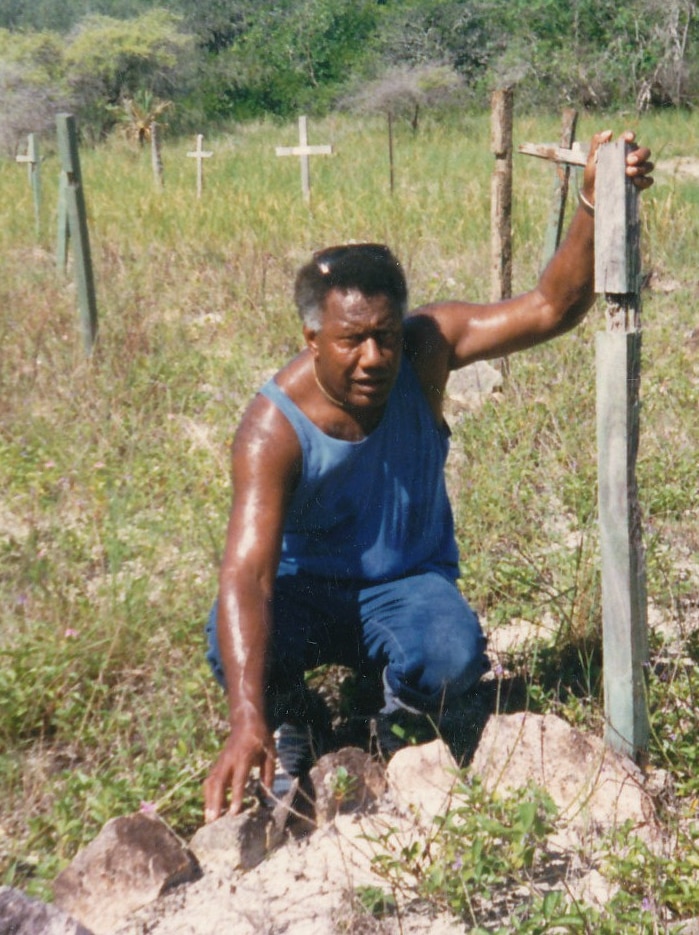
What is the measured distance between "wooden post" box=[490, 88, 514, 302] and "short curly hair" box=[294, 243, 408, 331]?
327 cm

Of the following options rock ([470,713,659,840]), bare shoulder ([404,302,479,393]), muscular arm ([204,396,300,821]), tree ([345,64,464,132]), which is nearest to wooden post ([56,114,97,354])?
bare shoulder ([404,302,479,393])

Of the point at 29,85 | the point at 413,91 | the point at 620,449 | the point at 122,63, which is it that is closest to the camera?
the point at 620,449

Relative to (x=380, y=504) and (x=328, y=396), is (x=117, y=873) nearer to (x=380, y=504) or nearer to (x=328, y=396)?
(x=380, y=504)

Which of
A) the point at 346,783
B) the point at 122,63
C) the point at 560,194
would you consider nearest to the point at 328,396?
the point at 346,783

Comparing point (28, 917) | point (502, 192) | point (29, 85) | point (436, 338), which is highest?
point (29, 85)

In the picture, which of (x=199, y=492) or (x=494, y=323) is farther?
(x=199, y=492)

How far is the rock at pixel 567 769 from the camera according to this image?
267 cm

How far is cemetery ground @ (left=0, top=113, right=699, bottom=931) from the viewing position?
2.92 metres

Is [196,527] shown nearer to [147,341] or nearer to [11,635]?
[11,635]

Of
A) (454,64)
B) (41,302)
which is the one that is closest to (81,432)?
(41,302)

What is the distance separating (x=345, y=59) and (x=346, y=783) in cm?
3290

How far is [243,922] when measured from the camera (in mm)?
2430

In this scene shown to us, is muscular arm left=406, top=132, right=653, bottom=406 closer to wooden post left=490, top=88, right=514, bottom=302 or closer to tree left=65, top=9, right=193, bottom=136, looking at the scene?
wooden post left=490, top=88, right=514, bottom=302

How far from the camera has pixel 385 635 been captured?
306cm
